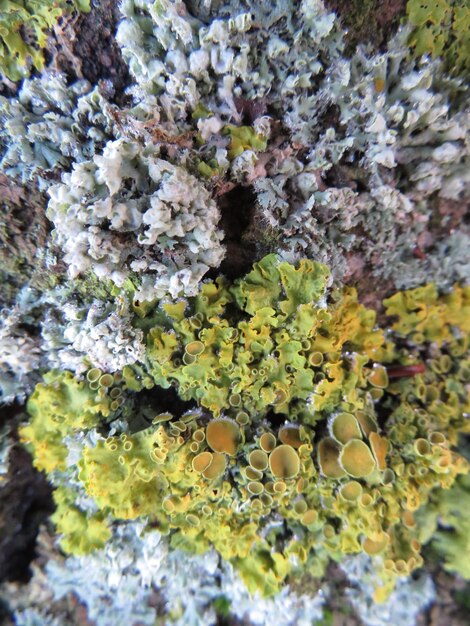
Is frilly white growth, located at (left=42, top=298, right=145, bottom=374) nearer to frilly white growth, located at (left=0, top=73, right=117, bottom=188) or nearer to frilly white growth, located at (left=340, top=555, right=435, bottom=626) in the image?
frilly white growth, located at (left=0, top=73, right=117, bottom=188)

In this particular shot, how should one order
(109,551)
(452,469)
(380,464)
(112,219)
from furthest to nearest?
1. (109,551)
2. (452,469)
3. (380,464)
4. (112,219)

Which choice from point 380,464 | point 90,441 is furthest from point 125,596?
point 380,464

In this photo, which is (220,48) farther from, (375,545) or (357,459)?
(375,545)

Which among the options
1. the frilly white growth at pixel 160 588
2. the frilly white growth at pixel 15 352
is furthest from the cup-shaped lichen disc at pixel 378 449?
the frilly white growth at pixel 15 352

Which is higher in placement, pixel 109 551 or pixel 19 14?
pixel 19 14

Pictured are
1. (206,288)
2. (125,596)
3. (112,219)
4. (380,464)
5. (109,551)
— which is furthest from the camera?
(125,596)

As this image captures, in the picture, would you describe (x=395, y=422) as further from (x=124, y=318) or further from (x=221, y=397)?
(x=124, y=318)

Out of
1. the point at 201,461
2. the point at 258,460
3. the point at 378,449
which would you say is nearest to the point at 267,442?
the point at 258,460
